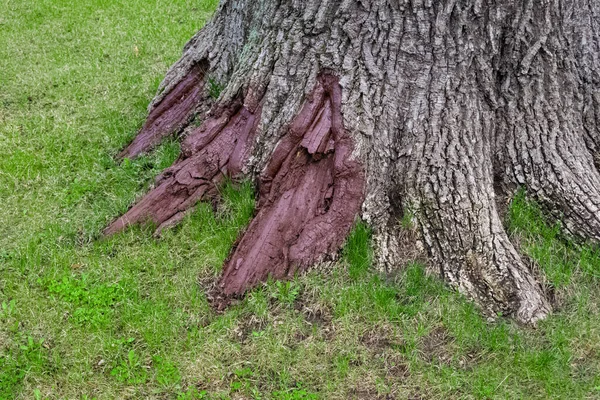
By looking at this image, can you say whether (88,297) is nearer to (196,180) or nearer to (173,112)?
(196,180)

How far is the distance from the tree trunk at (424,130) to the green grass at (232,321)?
16 centimetres

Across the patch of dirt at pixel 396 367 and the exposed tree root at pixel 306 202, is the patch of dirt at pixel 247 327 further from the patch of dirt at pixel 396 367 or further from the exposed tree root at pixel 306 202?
the patch of dirt at pixel 396 367

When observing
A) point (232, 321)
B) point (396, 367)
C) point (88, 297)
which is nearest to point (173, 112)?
point (88, 297)

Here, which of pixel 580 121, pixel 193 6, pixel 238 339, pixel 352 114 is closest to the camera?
pixel 238 339

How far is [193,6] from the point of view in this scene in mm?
8141

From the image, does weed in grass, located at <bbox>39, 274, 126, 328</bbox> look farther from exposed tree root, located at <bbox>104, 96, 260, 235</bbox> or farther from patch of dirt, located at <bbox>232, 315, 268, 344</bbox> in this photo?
patch of dirt, located at <bbox>232, 315, 268, 344</bbox>

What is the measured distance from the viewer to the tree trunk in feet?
11.0

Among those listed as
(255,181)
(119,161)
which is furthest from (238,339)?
(119,161)

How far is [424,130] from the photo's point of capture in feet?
11.3

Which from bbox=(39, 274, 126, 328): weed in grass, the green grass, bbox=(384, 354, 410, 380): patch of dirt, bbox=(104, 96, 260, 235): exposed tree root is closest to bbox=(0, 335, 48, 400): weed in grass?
the green grass

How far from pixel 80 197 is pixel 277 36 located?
1.91 metres

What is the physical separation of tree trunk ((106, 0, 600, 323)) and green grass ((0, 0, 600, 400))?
0.52ft

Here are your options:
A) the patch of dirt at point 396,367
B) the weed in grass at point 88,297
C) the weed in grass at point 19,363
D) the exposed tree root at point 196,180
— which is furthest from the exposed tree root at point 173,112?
the patch of dirt at point 396,367

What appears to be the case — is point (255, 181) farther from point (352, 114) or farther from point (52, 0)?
point (52, 0)
